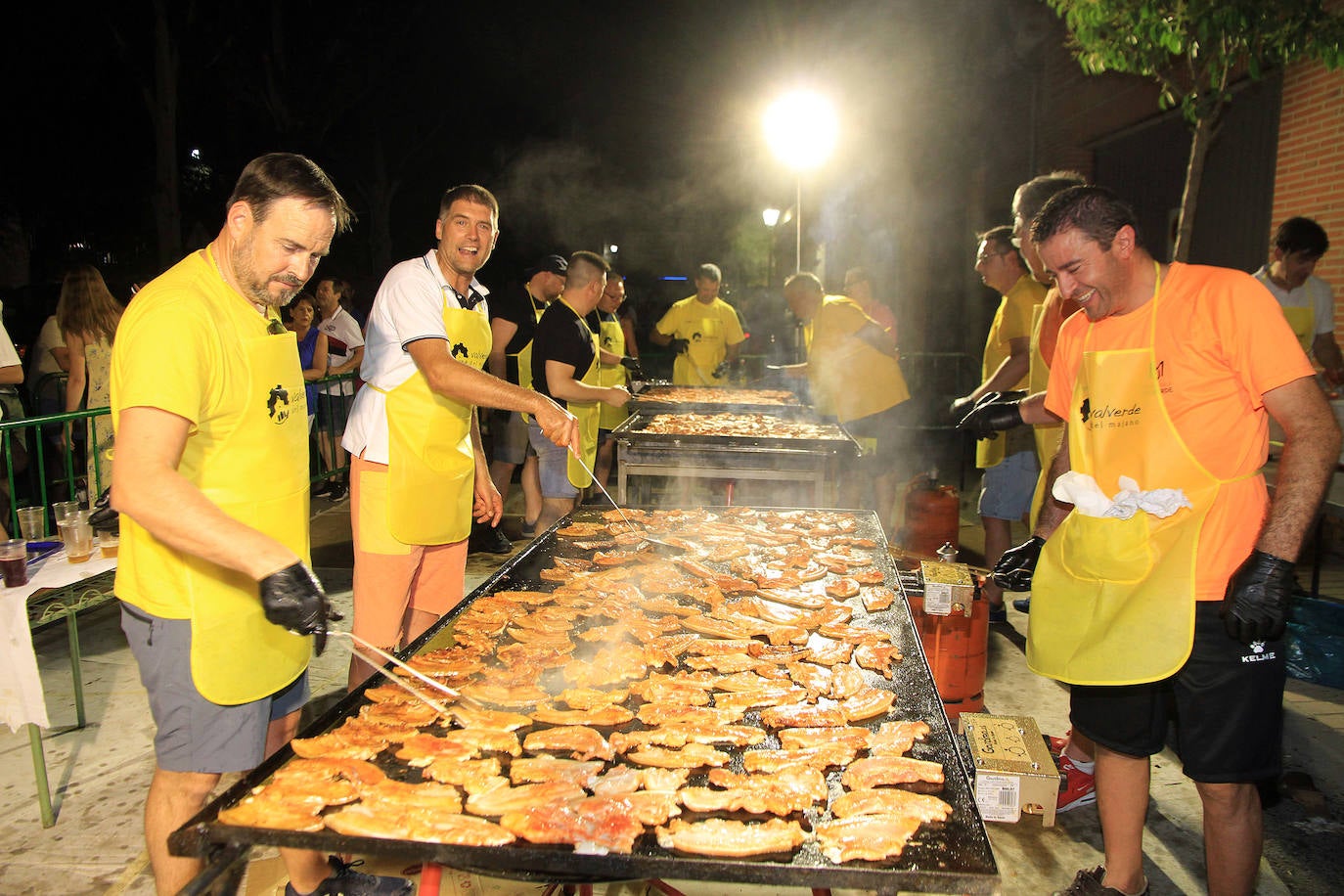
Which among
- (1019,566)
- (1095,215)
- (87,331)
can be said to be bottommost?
(1019,566)

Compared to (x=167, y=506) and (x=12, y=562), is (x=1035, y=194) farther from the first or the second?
(x=12, y=562)

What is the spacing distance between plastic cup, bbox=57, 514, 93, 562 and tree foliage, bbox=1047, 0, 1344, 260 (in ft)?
23.9

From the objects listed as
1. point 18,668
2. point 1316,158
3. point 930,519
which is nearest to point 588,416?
point 930,519

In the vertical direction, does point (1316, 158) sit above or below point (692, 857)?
above

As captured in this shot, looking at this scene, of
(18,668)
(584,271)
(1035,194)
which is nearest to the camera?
(18,668)

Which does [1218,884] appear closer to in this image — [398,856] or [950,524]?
[398,856]

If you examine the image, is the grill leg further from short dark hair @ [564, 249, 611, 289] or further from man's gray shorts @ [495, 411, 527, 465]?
man's gray shorts @ [495, 411, 527, 465]

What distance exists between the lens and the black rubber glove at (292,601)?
6.66ft

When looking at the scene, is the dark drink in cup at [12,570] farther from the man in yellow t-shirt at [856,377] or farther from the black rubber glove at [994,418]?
the man in yellow t-shirt at [856,377]

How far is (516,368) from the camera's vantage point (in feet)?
26.7

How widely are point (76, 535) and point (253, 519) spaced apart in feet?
6.11

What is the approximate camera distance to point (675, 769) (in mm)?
2070

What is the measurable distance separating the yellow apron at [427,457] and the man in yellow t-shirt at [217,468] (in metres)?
0.94

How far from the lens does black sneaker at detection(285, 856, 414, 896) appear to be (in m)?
2.75
